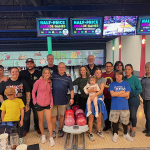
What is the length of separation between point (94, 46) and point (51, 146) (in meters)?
14.1

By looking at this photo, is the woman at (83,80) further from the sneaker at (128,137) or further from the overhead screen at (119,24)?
the overhead screen at (119,24)

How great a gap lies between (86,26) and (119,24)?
3.99ft

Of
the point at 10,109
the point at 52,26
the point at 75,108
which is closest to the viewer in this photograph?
the point at 10,109

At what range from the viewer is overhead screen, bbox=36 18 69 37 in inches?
182

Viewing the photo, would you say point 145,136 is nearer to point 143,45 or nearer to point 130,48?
point 143,45

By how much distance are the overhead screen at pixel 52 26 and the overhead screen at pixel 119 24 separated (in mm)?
1456

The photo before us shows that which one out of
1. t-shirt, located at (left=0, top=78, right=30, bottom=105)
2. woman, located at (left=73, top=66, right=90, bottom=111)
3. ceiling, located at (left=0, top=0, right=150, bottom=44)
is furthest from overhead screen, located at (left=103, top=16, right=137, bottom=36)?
t-shirt, located at (left=0, top=78, right=30, bottom=105)

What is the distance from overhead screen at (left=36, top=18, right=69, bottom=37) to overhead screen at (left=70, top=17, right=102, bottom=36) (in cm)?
25

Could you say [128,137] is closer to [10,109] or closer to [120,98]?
[120,98]

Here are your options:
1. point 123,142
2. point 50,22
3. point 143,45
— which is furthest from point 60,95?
point 143,45

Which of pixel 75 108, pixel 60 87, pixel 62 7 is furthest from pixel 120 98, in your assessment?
pixel 62 7

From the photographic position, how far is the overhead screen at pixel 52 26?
4617mm

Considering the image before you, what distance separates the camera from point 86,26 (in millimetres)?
4672

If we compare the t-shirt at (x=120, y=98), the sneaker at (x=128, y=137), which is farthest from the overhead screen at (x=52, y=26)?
the sneaker at (x=128, y=137)
